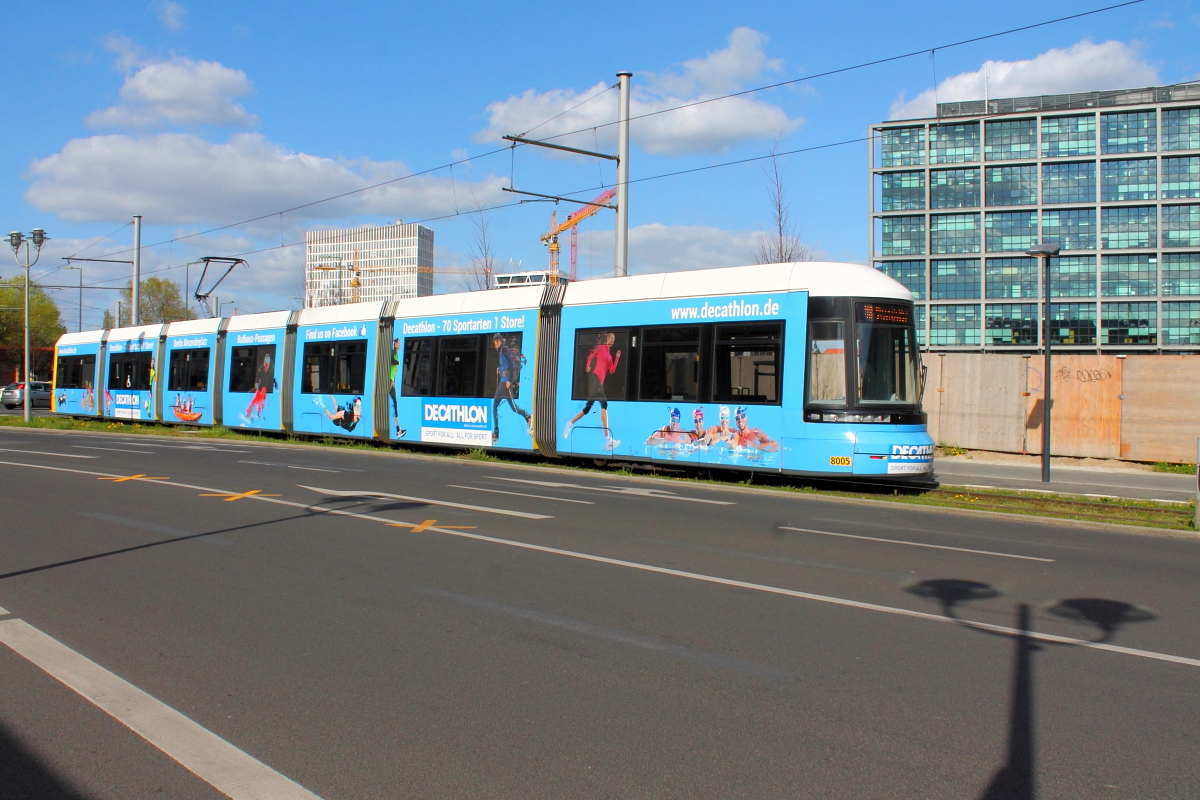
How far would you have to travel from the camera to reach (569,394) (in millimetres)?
18234

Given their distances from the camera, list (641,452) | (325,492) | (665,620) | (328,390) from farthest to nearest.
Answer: (328,390) → (641,452) → (325,492) → (665,620)

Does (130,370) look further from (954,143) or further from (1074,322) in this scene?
(1074,322)

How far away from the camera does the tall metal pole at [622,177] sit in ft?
67.4

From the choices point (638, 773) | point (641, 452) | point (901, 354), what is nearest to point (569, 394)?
point (641, 452)

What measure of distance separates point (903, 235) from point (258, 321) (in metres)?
Answer: 61.3

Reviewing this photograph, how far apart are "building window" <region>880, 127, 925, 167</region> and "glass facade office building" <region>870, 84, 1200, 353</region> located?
0.11 meters

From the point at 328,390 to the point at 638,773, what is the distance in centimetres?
2224

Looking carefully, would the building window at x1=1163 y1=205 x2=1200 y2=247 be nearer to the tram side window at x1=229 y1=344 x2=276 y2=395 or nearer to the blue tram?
the blue tram

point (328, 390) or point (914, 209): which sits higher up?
point (914, 209)

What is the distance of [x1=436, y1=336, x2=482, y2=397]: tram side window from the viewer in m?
20.4

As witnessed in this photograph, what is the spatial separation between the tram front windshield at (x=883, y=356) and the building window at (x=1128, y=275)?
2588 inches

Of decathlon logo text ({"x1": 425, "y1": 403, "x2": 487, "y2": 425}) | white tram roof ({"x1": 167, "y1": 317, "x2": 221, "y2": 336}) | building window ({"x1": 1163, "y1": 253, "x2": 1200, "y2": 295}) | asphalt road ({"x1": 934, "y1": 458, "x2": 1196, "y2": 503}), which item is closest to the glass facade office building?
building window ({"x1": 1163, "y1": 253, "x2": 1200, "y2": 295})

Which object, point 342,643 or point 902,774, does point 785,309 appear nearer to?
point 342,643

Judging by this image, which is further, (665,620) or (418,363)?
(418,363)
